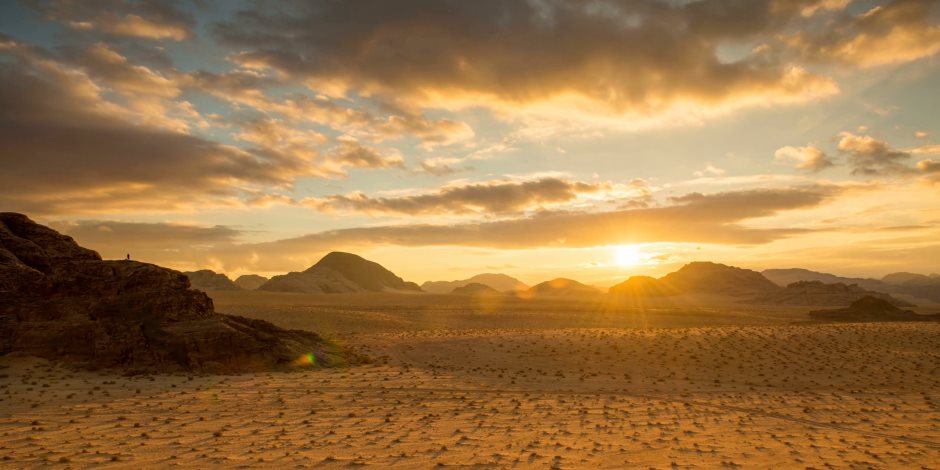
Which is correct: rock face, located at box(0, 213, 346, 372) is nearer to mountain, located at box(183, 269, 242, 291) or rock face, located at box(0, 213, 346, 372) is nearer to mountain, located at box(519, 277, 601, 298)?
mountain, located at box(183, 269, 242, 291)

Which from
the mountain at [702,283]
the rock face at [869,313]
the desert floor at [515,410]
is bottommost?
the desert floor at [515,410]

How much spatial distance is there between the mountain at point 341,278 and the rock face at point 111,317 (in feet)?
302

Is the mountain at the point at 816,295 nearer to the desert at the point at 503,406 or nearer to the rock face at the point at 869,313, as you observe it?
the rock face at the point at 869,313

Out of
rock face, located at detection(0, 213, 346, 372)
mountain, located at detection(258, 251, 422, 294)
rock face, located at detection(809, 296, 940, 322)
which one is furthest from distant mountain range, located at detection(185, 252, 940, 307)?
rock face, located at detection(0, 213, 346, 372)

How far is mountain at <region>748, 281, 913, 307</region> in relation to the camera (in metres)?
85.4

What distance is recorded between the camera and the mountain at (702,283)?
116 m

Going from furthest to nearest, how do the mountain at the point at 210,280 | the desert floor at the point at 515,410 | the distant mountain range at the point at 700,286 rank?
1. the mountain at the point at 210,280
2. the distant mountain range at the point at 700,286
3. the desert floor at the point at 515,410

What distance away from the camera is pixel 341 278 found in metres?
142

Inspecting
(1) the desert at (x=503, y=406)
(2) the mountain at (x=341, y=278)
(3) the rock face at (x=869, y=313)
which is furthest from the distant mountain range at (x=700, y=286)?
(1) the desert at (x=503, y=406)

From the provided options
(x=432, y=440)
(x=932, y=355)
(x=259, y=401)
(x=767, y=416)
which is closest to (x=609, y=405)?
(x=767, y=416)

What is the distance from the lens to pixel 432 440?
11266mm

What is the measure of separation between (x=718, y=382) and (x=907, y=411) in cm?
582

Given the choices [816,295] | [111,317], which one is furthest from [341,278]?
[111,317]

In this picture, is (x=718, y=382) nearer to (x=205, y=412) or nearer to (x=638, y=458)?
(x=638, y=458)
